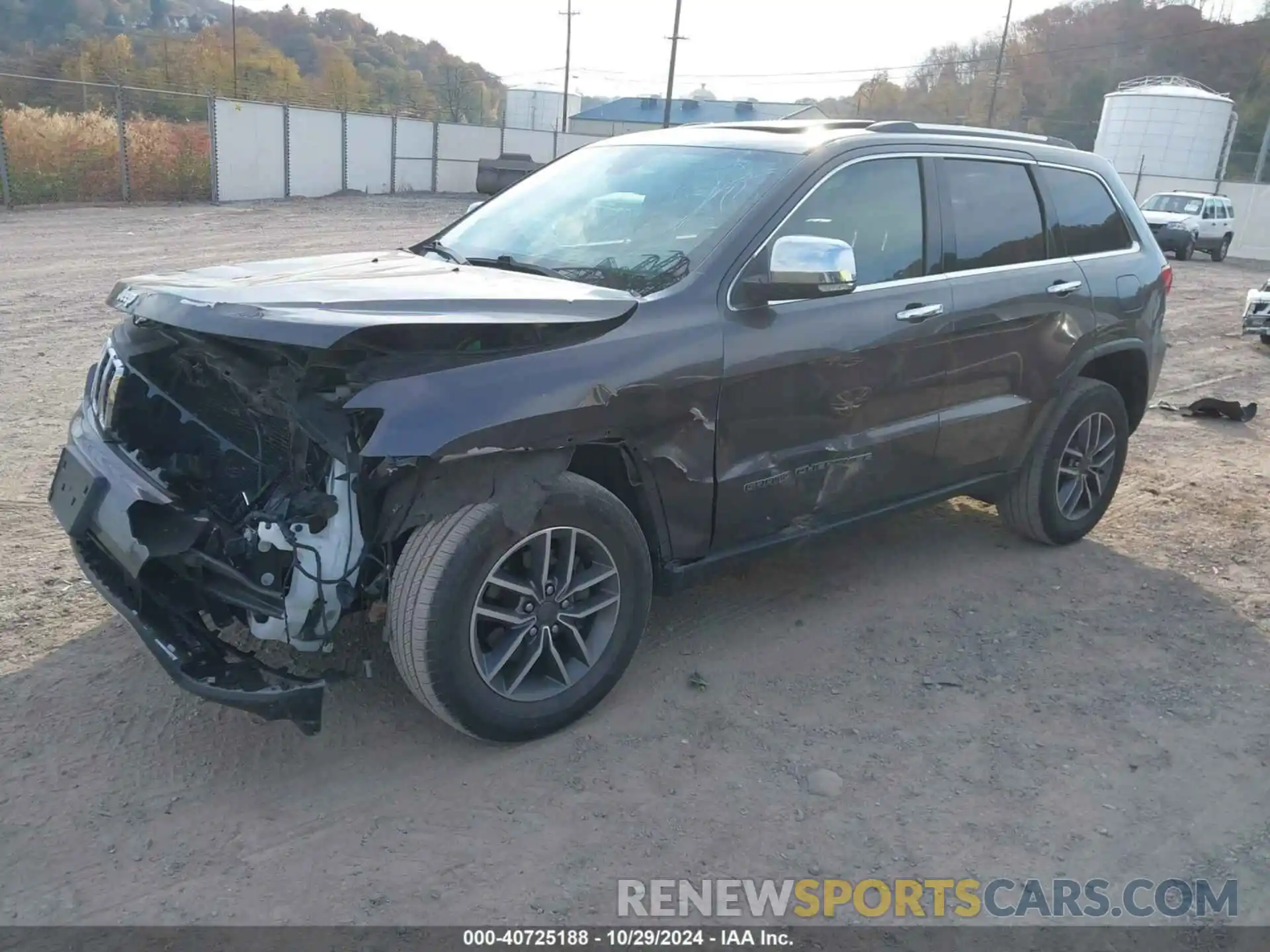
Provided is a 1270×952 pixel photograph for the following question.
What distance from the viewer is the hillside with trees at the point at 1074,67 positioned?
67875mm

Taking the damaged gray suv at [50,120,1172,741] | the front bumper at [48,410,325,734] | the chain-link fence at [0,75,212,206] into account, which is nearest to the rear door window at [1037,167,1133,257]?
the damaged gray suv at [50,120,1172,741]

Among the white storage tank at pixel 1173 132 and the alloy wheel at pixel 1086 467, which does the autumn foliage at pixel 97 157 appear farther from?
the white storage tank at pixel 1173 132

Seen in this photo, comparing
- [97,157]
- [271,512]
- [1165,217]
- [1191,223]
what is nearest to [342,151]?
[97,157]

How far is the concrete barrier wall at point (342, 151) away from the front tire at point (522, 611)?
64.9 ft

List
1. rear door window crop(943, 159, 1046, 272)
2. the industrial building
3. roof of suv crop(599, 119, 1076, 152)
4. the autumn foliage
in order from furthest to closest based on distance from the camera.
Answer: the industrial building < the autumn foliage < rear door window crop(943, 159, 1046, 272) < roof of suv crop(599, 119, 1076, 152)

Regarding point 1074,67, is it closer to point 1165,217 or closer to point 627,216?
point 1165,217

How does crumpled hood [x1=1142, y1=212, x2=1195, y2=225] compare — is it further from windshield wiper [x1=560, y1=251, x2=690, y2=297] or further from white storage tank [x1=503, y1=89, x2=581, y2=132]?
white storage tank [x1=503, y1=89, x2=581, y2=132]

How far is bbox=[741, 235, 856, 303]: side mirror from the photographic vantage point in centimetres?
350

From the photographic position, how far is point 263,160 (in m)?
26.0

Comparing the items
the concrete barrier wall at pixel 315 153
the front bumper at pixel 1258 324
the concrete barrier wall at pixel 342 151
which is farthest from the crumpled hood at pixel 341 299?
the concrete barrier wall at pixel 315 153

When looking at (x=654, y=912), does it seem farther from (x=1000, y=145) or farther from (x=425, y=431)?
(x=1000, y=145)

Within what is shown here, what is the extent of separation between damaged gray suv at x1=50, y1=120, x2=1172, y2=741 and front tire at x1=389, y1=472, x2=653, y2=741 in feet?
0.03

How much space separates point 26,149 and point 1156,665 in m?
21.3

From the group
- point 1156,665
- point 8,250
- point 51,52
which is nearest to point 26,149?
point 8,250
